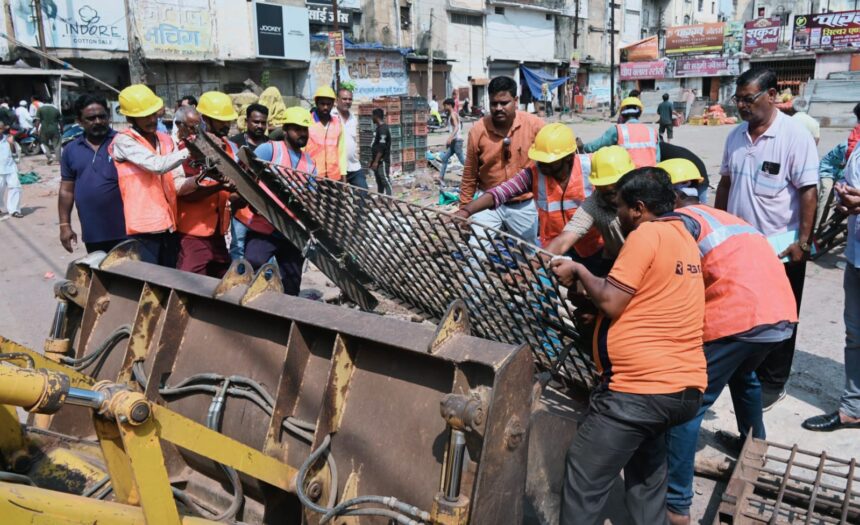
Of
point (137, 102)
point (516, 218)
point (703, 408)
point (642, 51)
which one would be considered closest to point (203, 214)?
point (137, 102)

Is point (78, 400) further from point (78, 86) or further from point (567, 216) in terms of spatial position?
point (78, 86)

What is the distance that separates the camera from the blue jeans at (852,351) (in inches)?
140

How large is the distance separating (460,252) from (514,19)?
41690 mm

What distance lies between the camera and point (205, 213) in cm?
429

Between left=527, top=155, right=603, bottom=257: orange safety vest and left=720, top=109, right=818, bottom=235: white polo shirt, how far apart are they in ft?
3.09

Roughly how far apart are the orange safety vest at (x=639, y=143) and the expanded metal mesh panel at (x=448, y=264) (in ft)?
4.12

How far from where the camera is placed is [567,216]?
3.47m

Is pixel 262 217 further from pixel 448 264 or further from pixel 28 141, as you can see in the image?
pixel 28 141

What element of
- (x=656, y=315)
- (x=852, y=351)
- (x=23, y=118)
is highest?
(x=23, y=118)

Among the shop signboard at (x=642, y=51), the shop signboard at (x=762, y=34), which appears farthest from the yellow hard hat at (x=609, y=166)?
the shop signboard at (x=642, y=51)

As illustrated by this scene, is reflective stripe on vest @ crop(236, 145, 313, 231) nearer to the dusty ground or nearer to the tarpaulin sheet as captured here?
the dusty ground

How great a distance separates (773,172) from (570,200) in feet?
3.79

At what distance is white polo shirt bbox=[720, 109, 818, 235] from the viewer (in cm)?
349

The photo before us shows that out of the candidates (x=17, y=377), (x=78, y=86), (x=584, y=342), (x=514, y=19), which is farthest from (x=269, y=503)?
(x=514, y=19)
